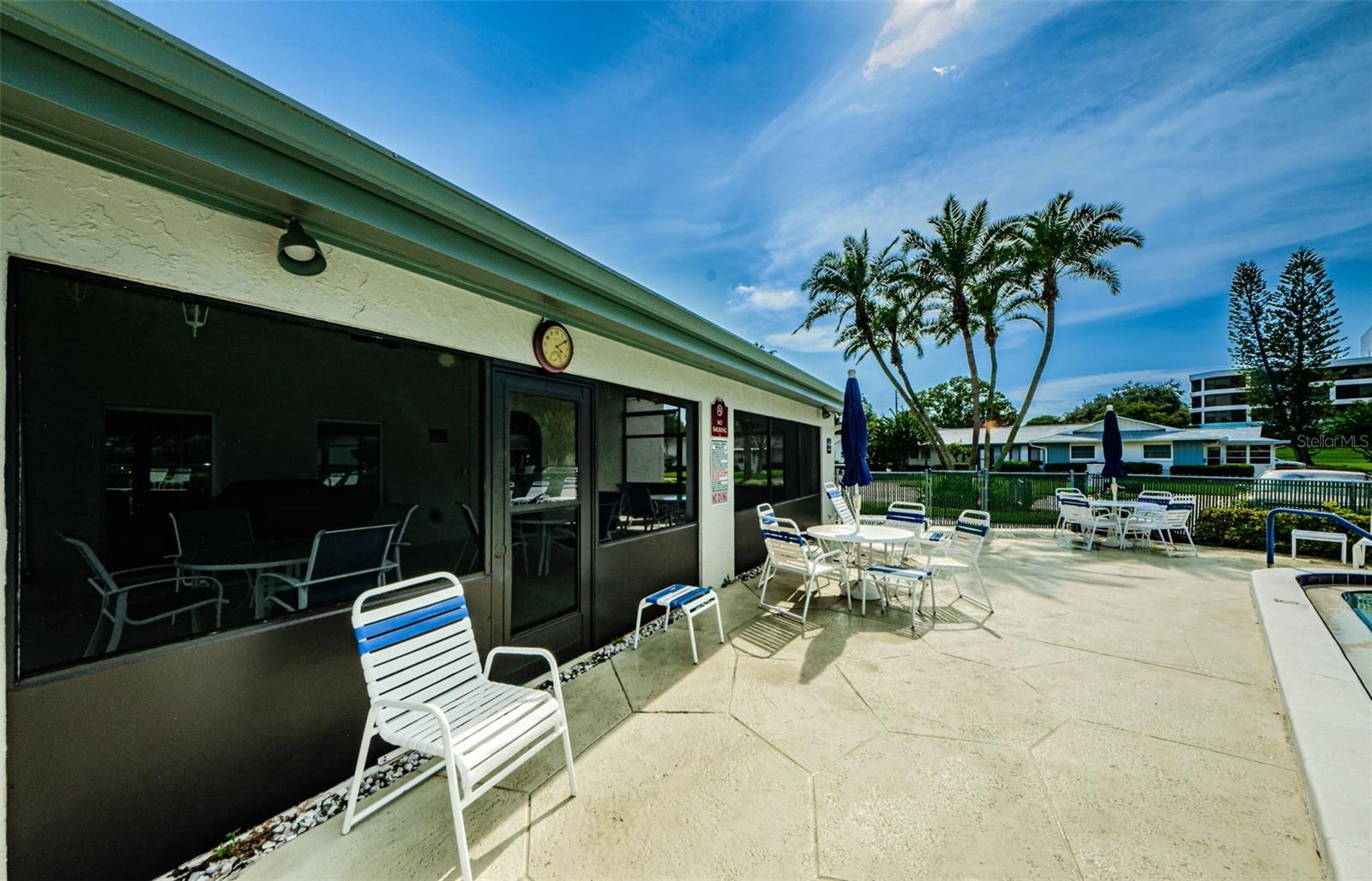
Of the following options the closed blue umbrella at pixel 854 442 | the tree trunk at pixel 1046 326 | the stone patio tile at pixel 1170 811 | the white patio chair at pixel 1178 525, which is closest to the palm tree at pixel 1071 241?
the tree trunk at pixel 1046 326

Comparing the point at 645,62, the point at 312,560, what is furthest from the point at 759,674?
the point at 645,62

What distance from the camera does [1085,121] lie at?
22.5 ft

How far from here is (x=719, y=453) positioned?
5.77 meters

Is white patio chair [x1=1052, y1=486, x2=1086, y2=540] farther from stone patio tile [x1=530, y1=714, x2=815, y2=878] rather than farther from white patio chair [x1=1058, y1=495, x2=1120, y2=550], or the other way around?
stone patio tile [x1=530, y1=714, x2=815, y2=878]

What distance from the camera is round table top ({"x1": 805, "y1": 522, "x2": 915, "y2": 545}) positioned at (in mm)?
4590

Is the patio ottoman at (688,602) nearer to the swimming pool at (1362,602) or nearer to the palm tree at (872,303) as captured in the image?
the swimming pool at (1362,602)

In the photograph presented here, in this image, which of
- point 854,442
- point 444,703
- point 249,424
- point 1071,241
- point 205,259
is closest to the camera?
point 205,259

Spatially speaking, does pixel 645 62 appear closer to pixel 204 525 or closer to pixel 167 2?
pixel 167 2

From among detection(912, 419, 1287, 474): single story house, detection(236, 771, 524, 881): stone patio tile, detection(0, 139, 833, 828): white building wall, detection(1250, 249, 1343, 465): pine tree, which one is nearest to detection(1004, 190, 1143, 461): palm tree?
detection(912, 419, 1287, 474): single story house

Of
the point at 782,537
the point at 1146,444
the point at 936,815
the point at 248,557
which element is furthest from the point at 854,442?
the point at 1146,444

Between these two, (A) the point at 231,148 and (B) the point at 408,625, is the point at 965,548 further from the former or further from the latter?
(A) the point at 231,148

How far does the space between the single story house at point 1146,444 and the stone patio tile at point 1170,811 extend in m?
27.0

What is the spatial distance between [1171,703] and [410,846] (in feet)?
14.1

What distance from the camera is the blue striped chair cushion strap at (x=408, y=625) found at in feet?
6.79
